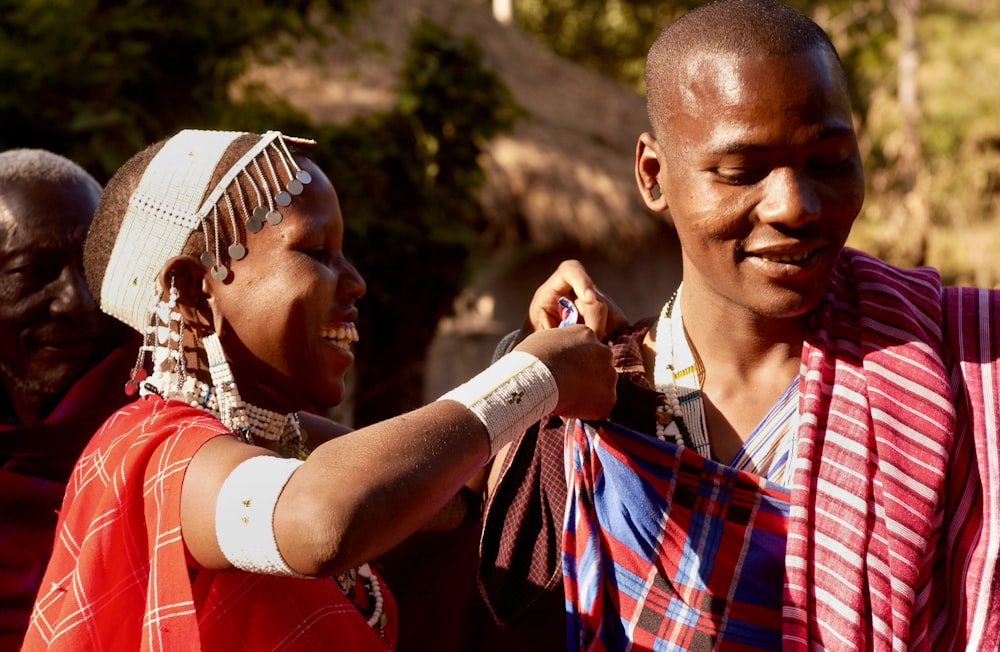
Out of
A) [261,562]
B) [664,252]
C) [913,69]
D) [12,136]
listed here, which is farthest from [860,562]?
[913,69]

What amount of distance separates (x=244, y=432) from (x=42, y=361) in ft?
2.65

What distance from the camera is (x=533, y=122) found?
1063 cm

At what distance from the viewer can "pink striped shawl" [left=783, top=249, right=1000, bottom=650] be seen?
2.14m

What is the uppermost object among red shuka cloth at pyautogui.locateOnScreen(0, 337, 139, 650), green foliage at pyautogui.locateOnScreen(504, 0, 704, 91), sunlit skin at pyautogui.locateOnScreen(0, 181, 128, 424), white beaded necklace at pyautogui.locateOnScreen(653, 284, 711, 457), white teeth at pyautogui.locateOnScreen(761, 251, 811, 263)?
green foliage at pyautogui.locateOnScreen(504, 0, 704, 91)

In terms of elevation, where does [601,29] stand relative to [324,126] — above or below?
above

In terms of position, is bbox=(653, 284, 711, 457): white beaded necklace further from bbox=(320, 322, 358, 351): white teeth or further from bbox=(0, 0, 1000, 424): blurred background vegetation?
bbox=(0, 0, 1000, 424): blurred background vegetation

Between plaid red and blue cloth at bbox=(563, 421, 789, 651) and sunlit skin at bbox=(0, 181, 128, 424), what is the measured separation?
1.33 m

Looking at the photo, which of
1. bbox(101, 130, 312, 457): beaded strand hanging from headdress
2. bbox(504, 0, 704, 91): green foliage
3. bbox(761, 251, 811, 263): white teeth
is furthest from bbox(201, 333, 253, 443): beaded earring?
bbox(504, 0, 704, 91): green foliage

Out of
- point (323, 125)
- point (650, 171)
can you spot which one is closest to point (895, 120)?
point (323, 125)

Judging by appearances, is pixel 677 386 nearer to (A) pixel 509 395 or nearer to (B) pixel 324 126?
(A) pixel 509 395

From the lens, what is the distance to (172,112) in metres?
5.93

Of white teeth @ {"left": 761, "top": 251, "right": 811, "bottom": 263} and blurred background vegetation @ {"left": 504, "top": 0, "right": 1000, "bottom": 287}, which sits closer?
white teeth @ {"left": 761, "top": 251, "right": 811, "bottom": 263}

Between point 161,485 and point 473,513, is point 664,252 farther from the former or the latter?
point 161,485

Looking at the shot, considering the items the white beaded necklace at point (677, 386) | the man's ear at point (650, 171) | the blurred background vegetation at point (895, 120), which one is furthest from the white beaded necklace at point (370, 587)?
the blurred background vegetation at point (895, 120)
